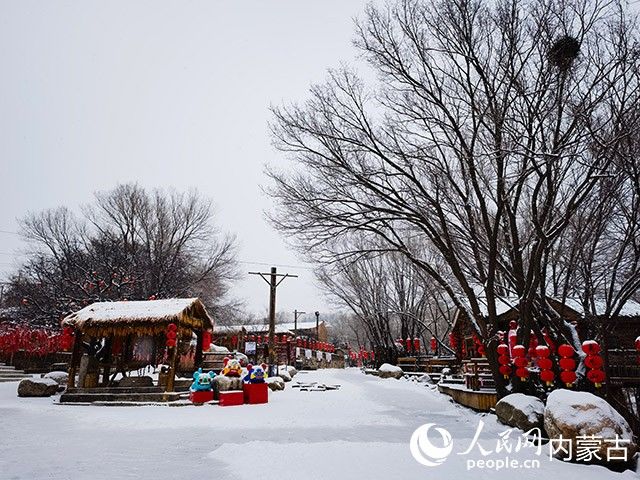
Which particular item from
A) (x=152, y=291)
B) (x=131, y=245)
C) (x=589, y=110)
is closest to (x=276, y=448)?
(x=589, y=110)

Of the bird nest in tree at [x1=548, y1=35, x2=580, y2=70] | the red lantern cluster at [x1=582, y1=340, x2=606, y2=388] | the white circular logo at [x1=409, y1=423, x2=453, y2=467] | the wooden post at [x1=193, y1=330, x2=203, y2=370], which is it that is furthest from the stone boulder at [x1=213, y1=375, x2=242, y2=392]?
the bird nest in tree at [x1=548, y1=35, x2=580, y2=70]

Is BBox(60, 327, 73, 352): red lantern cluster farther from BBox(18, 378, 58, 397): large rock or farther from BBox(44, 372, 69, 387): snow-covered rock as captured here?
BBox(44, 372, 69, 387): snow-covered rock

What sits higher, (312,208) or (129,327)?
(312,208)

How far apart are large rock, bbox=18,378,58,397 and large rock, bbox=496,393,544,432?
54.6 ft

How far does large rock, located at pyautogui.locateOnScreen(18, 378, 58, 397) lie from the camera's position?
53.7 ft

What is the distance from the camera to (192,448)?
282 inches

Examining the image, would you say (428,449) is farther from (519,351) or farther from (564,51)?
(564,51)

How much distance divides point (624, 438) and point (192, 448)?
265 inches

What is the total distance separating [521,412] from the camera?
27.3 ft

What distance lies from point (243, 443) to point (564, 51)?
1008 cm

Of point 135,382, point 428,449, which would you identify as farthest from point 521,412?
point 135,382

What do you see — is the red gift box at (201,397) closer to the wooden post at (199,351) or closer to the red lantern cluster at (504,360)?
the wooden post at (199,351)

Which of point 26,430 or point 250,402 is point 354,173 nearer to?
point 250,402

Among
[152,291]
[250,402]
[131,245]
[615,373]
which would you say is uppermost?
[131,245]
